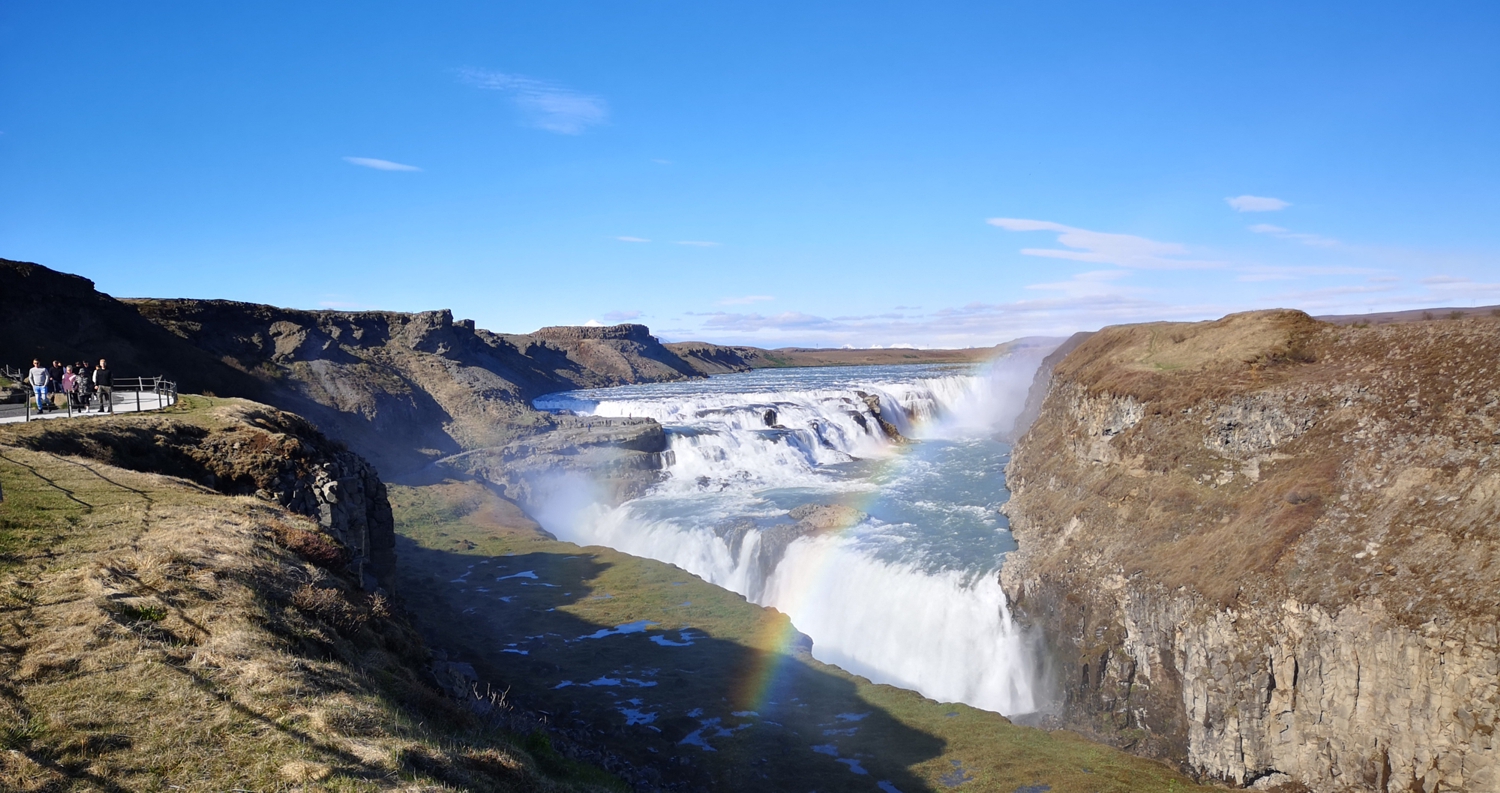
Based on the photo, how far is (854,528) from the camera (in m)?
33.0

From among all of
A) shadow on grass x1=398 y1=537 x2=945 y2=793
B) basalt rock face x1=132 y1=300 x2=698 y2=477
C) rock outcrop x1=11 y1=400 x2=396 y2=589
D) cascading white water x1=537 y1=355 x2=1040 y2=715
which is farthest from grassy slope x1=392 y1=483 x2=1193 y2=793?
basalt rock face x1=132 y1=300 x2=698 y2=477

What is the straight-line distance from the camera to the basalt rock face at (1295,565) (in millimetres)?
14672

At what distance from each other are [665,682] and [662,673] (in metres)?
0.57

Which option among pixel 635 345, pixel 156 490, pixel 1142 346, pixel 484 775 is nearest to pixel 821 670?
pixel 484 775

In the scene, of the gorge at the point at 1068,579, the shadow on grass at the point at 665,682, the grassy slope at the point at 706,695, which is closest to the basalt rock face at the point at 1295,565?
the gorge at the point at 1068,579

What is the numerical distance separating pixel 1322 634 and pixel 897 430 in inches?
1935

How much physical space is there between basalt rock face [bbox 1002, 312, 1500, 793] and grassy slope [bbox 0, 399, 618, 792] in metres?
14.0

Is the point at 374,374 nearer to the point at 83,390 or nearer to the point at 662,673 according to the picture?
the point at 83,390

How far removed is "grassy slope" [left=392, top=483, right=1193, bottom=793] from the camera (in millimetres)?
16922

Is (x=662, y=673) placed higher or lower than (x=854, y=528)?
lower

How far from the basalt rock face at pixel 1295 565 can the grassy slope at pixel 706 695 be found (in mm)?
2315

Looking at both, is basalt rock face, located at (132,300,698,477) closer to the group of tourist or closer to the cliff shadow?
the cliff shadow

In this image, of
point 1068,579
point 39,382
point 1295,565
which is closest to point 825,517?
point 1068,579

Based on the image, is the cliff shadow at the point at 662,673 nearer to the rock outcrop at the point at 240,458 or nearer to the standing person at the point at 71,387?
the rock outcrop at the point at 240,458
